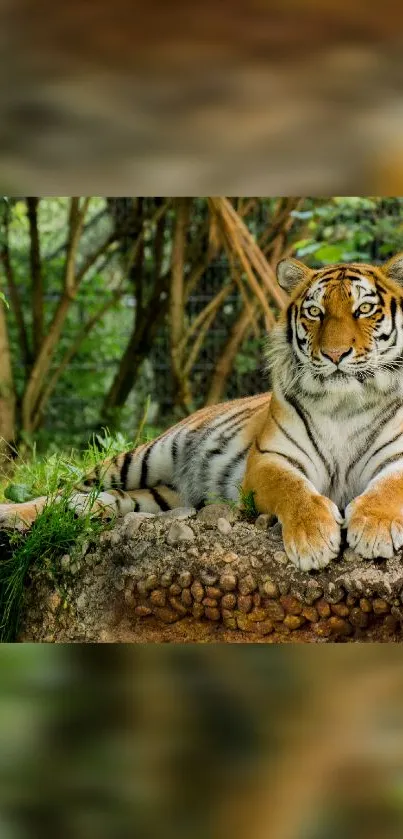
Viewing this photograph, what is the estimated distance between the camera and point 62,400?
14.8 feet

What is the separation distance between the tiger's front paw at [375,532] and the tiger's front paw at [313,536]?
36mm

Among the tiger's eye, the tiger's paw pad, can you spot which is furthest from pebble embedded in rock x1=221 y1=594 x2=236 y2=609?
the tiger's eye

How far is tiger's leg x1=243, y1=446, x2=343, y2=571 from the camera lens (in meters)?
2.00

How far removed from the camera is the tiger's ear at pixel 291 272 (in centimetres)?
232

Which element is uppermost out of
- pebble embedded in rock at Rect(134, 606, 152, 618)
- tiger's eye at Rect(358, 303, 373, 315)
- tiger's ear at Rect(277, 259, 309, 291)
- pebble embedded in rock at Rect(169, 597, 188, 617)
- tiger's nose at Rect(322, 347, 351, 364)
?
tiger's ear at Rect(277, 259, 309, 291)

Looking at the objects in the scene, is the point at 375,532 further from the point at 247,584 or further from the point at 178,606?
the point at 178,606

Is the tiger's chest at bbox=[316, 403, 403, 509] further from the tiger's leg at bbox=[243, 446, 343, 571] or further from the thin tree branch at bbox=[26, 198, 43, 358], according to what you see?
the thin tree branch at bbox=[26, 198, 43, 358]
